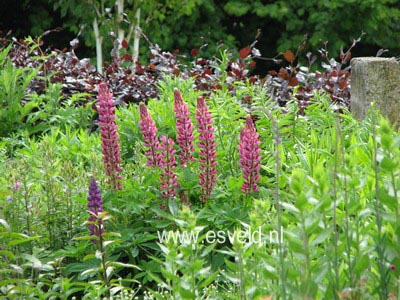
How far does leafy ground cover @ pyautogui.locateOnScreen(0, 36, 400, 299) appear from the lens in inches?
75.9

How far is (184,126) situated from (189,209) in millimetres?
1322

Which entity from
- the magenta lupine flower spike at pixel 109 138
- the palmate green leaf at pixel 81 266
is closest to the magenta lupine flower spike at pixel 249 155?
the magenta lupine flower spike at pixel 109 138

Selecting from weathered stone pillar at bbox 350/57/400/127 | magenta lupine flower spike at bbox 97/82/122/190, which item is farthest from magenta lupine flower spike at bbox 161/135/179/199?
weathered stone pillar at bbox 350/57/400/127

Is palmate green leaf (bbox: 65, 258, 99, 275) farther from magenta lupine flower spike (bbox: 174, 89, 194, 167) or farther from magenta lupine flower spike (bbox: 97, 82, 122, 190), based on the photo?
magenta lupine flower spike (bbox: 174, 89, 194, 167)

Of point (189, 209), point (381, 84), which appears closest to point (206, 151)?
point (189, 209)

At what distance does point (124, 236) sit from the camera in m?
3.47

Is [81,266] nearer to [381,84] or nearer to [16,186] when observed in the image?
[16,186]

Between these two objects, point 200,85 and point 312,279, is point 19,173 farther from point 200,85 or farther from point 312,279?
point 200,85

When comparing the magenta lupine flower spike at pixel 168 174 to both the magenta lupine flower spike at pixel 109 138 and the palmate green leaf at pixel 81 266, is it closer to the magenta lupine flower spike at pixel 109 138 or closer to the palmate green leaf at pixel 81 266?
the magenta lupine flower spike at pixel 109 138

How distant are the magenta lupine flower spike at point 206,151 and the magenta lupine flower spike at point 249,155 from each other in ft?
0.59

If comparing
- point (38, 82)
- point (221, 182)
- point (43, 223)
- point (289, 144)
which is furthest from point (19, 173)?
point (38, 82)

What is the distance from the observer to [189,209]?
90.8 inches

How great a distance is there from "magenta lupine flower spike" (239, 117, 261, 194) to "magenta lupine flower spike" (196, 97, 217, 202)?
0.18 metres

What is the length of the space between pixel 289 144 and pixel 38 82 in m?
3.44
